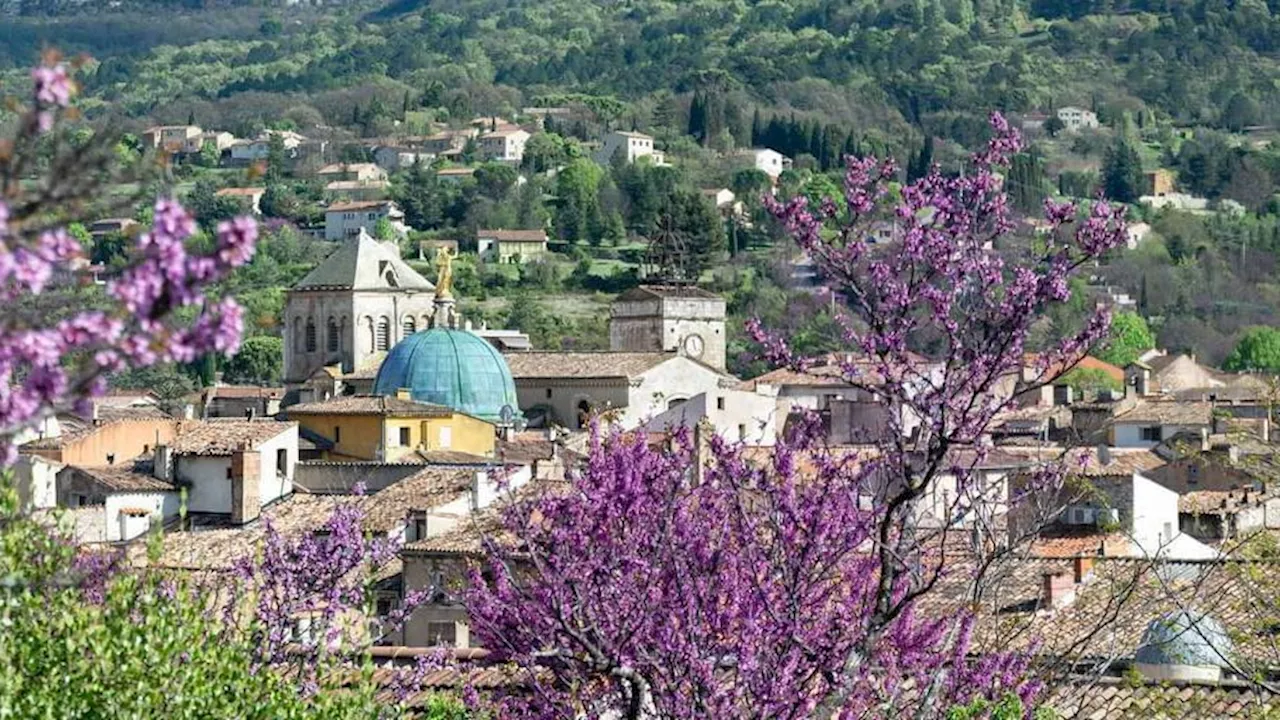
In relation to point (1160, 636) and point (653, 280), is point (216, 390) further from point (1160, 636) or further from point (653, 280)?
point (1160, 636)

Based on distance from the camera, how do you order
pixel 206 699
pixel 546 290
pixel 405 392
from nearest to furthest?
1. pixel 206 699
2. pixel 405 392
3. pixel 546 290

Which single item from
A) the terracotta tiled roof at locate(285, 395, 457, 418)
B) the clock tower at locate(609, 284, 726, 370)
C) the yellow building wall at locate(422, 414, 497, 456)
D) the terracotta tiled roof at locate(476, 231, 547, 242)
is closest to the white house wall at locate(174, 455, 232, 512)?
the terracotta tiled roof at locate(285, 395, 457, 418)

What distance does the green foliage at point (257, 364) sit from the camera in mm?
122625

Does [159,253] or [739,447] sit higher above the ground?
[159,253]

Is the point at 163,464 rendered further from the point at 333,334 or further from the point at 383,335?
the point at 333,334

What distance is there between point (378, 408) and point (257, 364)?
6747 cm

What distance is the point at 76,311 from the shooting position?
925cm

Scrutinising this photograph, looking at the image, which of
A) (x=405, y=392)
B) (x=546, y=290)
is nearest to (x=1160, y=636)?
(x=405, y=392)

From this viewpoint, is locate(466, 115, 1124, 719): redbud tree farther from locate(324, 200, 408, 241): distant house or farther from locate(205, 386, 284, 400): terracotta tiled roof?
locate(324, 200, 408, 241): distant house

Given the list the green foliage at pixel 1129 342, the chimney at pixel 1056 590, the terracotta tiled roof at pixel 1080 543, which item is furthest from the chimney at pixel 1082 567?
the green foliage at pixel 1129 342

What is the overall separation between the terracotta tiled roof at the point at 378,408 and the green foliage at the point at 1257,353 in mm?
67665

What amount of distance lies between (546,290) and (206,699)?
5322 inches

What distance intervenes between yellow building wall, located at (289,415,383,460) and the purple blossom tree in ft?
155

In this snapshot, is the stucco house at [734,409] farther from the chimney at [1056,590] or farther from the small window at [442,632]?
the chimney at [1056,590]
